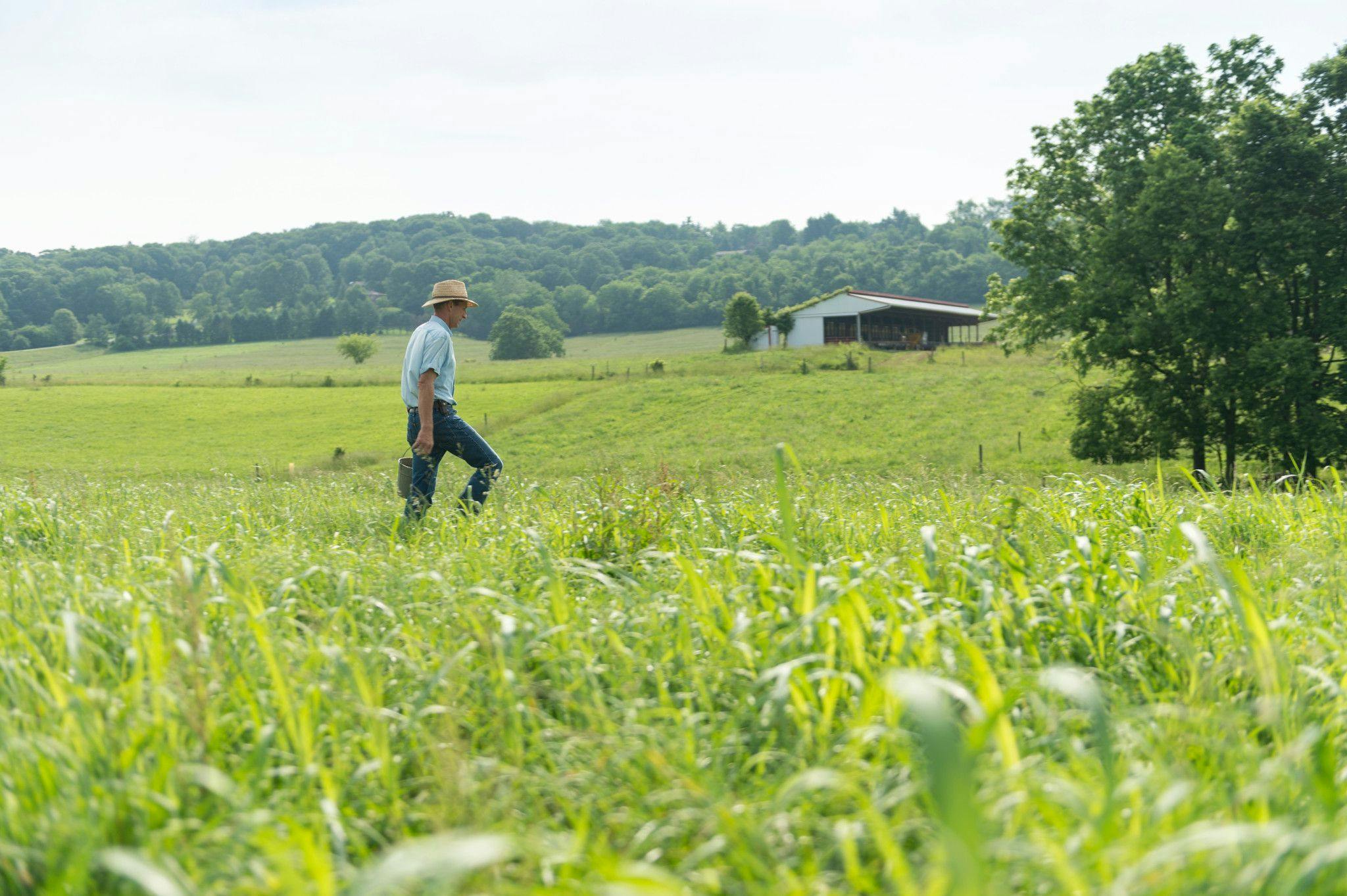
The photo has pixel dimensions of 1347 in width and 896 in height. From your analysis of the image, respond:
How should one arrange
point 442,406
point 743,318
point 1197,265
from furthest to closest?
point 743,318, point 1197,265, point 442,406

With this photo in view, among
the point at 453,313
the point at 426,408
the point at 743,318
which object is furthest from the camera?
the point at 743,318

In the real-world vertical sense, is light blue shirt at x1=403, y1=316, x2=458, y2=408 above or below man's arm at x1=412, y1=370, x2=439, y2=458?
above

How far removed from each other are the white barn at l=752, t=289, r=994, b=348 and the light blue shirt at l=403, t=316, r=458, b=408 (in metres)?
69.2

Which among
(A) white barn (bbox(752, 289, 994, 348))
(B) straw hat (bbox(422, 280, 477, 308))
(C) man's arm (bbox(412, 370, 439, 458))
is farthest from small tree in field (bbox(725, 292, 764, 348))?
(C) man's arm (bbox(412, 370, 439, 458))

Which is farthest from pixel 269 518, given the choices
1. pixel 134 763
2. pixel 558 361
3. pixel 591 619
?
pixel 558 361

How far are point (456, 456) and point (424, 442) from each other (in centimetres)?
54

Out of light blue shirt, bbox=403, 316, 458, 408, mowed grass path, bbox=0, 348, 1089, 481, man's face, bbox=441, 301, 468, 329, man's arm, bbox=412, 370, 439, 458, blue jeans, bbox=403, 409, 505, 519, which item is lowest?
mowed grass path, bbox=0, 348, 1089, 481

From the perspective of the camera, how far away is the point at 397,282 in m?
157

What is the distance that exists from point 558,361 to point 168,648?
68.5 metres

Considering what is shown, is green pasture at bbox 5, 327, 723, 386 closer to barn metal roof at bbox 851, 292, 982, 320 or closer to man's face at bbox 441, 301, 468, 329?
barn metal roof at bbox 851, 292, 982, 320

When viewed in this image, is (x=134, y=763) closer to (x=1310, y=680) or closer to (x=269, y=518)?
(x=1310, y=680)

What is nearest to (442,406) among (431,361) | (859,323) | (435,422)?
(435,422)

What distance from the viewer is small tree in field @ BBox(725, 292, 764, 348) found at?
254ft

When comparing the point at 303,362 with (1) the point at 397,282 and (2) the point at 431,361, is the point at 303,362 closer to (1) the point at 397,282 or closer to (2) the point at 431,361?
(1) the point at 397,282
